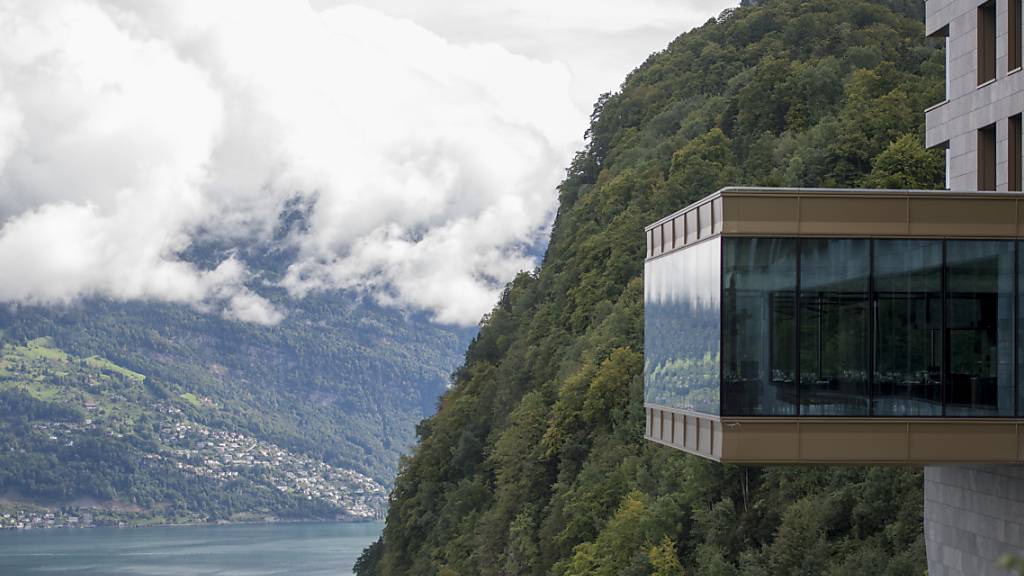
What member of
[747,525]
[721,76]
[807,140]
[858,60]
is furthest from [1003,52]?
[721,76]

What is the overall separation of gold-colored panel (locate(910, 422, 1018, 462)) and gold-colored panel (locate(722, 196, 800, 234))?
163 inches

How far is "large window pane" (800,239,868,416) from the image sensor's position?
27.0m

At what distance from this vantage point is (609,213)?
3999 inches

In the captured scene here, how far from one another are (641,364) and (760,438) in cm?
4796

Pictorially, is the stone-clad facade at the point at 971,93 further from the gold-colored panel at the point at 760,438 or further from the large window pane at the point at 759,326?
the gold-colored panel at the point at 760,438

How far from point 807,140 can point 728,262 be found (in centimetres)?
5588

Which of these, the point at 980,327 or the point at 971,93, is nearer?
the point at 980,327

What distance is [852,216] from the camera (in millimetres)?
27141

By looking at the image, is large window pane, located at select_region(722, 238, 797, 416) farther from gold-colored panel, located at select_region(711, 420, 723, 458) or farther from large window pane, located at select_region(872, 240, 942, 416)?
large window pane, located at select_region(872, 240, 942, 416)

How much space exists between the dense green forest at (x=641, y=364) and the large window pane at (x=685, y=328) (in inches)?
461

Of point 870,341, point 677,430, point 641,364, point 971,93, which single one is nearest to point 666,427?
point 677,430

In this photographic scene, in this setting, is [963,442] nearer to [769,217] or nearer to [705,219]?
[769,217]

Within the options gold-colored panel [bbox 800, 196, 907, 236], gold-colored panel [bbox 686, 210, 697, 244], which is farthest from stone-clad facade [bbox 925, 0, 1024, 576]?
gold-colored panel [bbox 686, 210, 697, 244]

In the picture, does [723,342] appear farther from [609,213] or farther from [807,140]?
[609,213]
